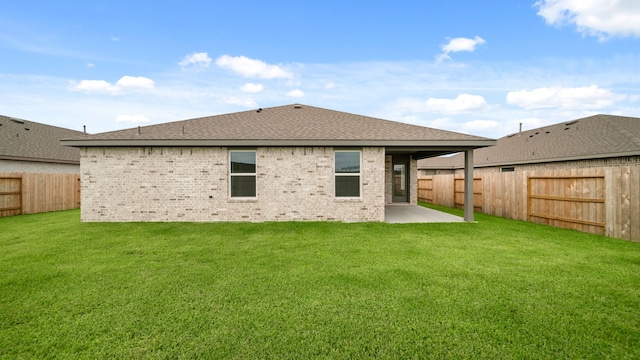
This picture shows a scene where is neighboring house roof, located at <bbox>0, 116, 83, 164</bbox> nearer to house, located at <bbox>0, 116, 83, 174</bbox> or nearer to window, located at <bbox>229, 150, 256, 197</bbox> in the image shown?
house, located at <bbox>0, 116, 83, 174</bbox>

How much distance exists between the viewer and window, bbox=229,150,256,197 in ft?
33.4

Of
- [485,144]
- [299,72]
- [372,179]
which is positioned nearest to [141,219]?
[372,179]

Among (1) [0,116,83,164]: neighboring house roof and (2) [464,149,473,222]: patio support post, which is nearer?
(2) [464,149,473,222]: patio support post

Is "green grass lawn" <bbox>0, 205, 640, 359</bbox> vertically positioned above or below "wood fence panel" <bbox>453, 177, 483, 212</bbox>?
below

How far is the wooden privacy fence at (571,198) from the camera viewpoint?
737 cm

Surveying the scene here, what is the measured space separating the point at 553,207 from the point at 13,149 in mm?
25947

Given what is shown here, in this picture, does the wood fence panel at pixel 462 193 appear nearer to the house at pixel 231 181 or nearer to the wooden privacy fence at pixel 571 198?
the wooden privacy fence at pixel 571 198

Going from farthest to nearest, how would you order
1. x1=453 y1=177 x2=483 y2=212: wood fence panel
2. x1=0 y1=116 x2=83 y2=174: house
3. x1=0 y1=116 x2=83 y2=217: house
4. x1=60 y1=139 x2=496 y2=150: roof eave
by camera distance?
x1=0 y1=116 x2=83 y2=174: house < x1=453 y1=177 x2=483 y2=212: wood fence panel < x1=0 y1=116 x2=83 y2=217: house < x1=60 y1=139 x2=496 y2=150: roof eave

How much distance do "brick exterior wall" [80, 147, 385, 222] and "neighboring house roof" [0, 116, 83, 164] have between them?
1029 cm

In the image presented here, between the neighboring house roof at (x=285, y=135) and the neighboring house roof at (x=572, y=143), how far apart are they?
7.73 m

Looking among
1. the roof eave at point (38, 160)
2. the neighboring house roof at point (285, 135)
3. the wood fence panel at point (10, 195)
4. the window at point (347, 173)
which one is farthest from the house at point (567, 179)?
the roof eave at point (38, 160)

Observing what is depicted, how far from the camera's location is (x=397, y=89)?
2038 cm

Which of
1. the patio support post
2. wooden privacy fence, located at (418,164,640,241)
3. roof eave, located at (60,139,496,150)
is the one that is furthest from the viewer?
the patio support post

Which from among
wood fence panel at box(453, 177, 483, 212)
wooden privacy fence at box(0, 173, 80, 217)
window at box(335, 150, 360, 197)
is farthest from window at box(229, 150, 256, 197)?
wooden privacy fence at box(0, 173, 80, 217)
